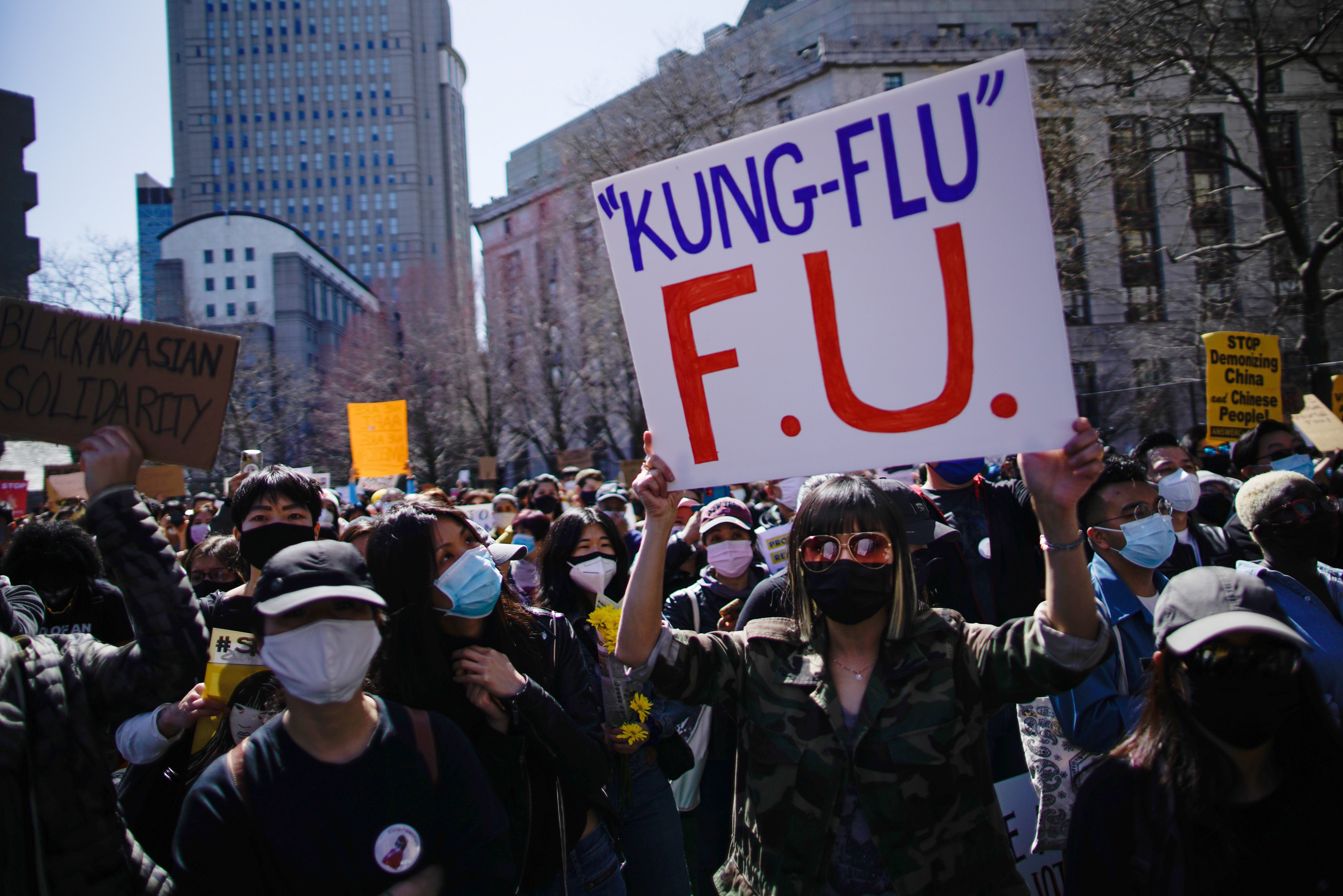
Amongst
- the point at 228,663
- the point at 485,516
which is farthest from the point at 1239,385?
the point at 228,663

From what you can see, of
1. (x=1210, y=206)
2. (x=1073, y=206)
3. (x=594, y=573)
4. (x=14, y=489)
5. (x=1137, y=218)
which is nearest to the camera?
(x=594, y=573)

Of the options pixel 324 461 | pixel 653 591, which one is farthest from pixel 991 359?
pixel 324 461

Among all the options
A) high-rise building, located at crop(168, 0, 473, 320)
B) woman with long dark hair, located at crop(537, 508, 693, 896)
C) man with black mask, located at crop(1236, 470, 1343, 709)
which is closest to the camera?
man with black mask, located at crop(1236, 470, 1343, 709)

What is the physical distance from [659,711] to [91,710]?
183 cm

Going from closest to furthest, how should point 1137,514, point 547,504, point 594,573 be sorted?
point 1137,514 < point 594,573 < point 547,504

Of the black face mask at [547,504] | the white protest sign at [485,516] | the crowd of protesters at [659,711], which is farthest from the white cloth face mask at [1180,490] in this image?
the white protest sign at [485,516]

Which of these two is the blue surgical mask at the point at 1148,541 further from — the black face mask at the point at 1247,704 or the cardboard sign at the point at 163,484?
the cardboard sign at the point at 163,484

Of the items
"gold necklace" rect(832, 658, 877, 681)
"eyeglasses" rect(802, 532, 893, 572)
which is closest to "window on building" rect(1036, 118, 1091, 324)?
"eyeglasses" rect(802, 532, 893, 572)

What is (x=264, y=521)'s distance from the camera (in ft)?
10.4

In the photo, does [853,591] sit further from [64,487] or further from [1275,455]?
[64,487]

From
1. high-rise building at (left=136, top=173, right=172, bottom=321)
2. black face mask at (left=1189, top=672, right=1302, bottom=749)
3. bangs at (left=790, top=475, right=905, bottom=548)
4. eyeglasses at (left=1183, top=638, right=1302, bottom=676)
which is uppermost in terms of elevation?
high-rise building at (left=136, top=173, right=172, bottom=321)

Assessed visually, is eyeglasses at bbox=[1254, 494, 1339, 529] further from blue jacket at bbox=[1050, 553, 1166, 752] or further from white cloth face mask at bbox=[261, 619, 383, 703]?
white cloth face mask at bbox=[261, 619, 383, 703]

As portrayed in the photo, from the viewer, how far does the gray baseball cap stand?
5.76 feet

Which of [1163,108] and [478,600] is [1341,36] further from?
[478,600]
